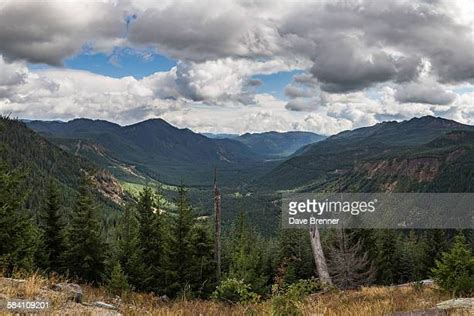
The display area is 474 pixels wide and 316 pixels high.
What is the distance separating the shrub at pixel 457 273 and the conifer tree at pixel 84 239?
27032 mm

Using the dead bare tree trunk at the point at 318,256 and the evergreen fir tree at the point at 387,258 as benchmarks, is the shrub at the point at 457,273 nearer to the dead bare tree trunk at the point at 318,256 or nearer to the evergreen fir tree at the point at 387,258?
the dead bare tree trunk at the point at 318,256

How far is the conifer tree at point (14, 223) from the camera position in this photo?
22516 mm

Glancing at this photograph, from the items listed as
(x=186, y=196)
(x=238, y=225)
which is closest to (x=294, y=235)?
(x=238, y=225)

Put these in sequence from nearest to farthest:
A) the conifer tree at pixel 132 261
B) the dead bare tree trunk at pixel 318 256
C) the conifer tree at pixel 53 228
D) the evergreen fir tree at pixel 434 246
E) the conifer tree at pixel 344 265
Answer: the dead bare tree trunk at pixel 318 256 → the conifer tree at pixel 344 265 → the conifer tree at pixel 132 261 → the conifer tree at pixel 53 228 → the evergreen fir tree at pixel 434 246

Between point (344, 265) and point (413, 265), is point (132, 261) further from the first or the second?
point (413, 265)

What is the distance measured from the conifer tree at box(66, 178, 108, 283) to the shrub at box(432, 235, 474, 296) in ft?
88.7

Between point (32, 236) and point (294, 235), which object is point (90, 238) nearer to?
point (32, 236)

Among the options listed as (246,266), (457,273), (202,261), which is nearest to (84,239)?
(202,261)

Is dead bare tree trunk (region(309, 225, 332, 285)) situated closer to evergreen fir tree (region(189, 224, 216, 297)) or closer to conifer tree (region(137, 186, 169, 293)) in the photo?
evergreen fir tree (region(189, 224, 216, 297))

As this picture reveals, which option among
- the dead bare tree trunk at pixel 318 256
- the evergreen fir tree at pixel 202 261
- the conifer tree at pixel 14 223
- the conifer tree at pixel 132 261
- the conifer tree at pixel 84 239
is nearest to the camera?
the conifer tree at pixel 14 223

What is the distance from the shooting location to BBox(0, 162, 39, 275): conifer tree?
73.9 feet

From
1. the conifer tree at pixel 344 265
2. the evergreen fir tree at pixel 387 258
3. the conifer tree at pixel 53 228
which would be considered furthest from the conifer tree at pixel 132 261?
the evergreen fir tree at pixel 387 258

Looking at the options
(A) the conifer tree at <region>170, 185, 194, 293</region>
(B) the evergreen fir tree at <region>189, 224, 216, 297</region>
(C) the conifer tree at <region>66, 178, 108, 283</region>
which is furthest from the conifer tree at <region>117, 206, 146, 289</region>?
(B) the evergreen fir tree at <region>189, 224, 216, 297</region>

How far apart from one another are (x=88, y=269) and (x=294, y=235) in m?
31.8
